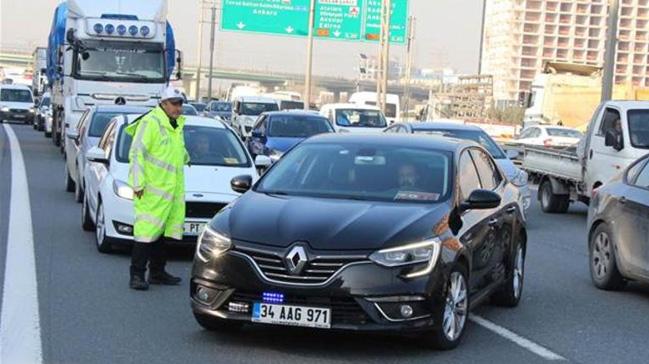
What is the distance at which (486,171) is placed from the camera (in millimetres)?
9008

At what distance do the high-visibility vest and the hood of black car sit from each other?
177 cm

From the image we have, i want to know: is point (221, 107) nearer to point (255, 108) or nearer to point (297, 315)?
point (255, 108)

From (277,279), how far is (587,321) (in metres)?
3.13

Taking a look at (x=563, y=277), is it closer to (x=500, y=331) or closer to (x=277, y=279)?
(x=500, y=331)

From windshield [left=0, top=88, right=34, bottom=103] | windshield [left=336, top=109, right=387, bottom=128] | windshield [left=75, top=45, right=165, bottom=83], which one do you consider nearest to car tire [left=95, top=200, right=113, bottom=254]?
windshield [left=75, top=45, right=165, bottom=83]

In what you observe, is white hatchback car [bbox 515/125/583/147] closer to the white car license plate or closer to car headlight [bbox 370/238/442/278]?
the white car license plate

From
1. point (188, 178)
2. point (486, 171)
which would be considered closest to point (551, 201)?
point (188, 178)

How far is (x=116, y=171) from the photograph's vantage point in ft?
38.0

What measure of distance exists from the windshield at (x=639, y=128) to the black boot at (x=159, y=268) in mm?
8138

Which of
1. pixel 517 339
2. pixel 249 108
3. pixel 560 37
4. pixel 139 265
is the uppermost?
pixel 560 37

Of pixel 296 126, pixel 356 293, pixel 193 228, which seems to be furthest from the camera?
pixel 296 126

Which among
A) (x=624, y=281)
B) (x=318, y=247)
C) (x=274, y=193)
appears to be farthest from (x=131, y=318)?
(x=624, y=281)

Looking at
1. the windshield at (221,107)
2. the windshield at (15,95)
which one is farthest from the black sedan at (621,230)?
the windshield at (15,95)

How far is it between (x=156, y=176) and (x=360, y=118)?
21488 mm
